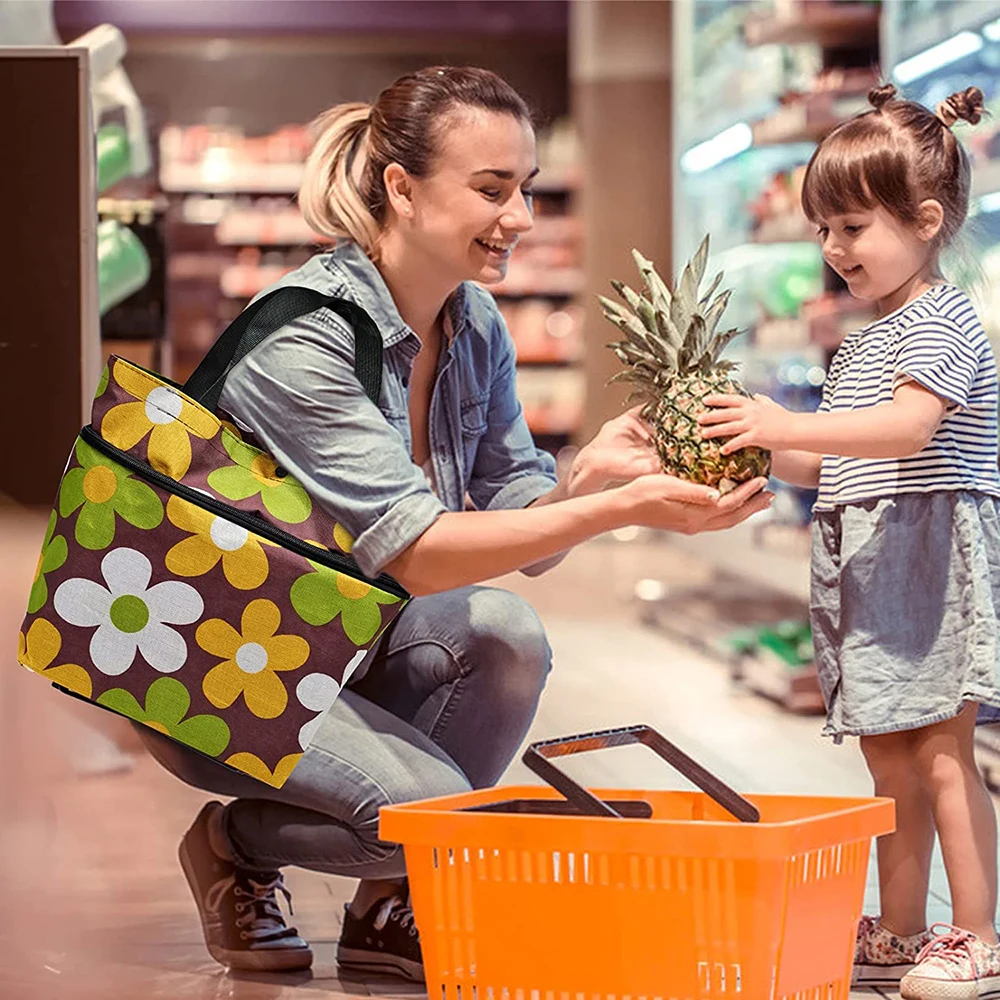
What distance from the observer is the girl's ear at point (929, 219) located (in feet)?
7.63

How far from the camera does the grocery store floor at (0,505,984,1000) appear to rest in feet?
→ 7.60

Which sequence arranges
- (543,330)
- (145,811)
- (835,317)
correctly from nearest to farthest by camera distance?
1. (145,811)
2. (835,317)
3. (543,330)

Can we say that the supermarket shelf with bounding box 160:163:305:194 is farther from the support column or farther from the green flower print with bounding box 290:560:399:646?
the green flower print with bounding box 290:560:399:646

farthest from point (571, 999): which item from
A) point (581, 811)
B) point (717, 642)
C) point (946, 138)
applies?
point (717, 642)

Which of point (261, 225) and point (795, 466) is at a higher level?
point (261, 225)

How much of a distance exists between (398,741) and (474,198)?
0.73m

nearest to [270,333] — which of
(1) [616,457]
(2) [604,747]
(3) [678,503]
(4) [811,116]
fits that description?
(1) [616,457]

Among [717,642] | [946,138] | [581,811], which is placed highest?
[946,138]

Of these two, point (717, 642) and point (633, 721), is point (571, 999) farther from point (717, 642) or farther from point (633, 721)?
point (717, 642)

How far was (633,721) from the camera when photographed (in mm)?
4438

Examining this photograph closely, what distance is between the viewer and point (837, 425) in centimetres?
213

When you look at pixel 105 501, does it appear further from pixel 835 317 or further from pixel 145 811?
pixel 835 317

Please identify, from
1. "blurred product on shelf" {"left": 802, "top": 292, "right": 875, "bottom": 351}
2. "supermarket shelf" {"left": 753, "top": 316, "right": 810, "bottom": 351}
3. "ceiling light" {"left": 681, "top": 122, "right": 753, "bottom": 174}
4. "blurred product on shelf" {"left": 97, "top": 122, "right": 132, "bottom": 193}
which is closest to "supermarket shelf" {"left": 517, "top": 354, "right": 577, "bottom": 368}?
"ceiling light" {"left": 681, "top": 122, "right": 753, "bottom": 174}

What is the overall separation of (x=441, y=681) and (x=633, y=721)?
6.99 feet
